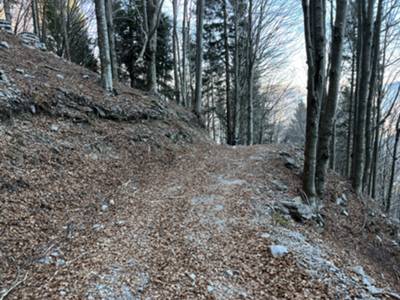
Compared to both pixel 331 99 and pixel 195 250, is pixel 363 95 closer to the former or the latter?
pixel 331 99

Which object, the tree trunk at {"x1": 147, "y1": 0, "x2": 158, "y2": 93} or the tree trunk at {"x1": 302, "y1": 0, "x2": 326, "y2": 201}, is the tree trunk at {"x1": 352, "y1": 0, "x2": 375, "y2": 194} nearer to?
the tree trunk at {"x1": 302, "y1": 0, "x2": 326, "y2": 201}

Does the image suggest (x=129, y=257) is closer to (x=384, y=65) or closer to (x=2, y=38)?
(x=2, y=38)

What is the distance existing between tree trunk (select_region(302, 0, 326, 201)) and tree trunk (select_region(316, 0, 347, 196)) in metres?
0.26

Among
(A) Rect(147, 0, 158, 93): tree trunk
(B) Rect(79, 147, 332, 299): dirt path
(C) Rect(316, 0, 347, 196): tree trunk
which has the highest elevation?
(A) Rect(147, 0, 158, 93): tree trunk

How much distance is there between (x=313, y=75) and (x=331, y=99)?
2.14 feet

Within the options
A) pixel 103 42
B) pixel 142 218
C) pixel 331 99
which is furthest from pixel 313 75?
pixel 103 42

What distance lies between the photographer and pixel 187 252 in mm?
3002

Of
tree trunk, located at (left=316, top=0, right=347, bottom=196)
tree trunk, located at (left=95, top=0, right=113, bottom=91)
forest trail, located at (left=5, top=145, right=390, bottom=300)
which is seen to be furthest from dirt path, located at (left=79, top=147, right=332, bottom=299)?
tree trunk, located at (left=95, top=0, right=113, bottom=91)

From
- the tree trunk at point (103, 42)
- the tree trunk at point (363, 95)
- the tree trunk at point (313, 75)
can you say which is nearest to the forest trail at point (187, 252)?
the tree trunk at point (313, 75)

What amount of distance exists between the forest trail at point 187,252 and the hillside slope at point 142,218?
14mm

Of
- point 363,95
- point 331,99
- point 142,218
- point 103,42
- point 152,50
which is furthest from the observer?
point 152,50

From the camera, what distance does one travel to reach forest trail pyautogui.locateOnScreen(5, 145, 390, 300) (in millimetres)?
2453

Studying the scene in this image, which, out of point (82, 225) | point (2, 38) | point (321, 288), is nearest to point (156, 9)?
point (2, 38)

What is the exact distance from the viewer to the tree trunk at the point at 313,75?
14.7 feet
